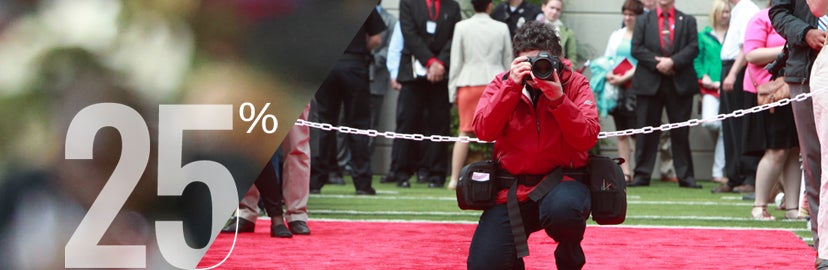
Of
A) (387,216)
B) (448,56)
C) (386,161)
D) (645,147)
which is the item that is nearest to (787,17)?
(387,216)

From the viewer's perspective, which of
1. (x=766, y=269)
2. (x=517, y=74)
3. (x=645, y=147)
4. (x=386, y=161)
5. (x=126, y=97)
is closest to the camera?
(x=126, y=97)

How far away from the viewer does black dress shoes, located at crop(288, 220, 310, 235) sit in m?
8.14

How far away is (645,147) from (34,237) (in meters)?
10.4

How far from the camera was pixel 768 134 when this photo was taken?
893 cm

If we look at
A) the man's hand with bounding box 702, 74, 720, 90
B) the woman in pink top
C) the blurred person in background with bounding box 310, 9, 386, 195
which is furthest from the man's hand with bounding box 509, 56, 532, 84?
the man's hand with bounding box 702, 74, 720, 90

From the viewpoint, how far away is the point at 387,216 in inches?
377

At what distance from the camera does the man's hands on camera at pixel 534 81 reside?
498cm

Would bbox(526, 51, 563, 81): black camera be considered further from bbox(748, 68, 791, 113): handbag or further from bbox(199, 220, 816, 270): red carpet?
bbox(748, 68, 791, 113): handbag

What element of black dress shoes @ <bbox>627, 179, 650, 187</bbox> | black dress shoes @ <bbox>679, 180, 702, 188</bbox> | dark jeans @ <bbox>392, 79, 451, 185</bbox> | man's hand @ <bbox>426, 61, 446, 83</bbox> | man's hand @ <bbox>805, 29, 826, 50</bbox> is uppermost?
man's hand @ <bbox>805, 29, 826, 50</bbox>

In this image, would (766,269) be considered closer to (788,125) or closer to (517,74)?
(517,74)
